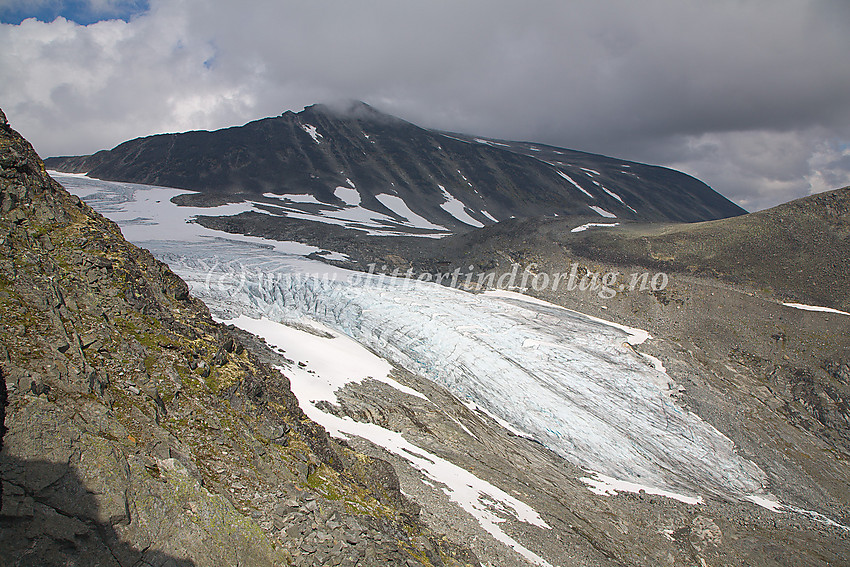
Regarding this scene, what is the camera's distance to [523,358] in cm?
2697

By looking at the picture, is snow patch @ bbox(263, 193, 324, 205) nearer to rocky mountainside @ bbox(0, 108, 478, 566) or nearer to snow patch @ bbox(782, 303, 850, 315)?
snow patch @ bbox(782, 303, 850, 315)

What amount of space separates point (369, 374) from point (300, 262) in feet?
53.7

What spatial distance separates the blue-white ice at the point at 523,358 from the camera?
23.3 meters

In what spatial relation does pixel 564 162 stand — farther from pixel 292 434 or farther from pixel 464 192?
pixel 292 434

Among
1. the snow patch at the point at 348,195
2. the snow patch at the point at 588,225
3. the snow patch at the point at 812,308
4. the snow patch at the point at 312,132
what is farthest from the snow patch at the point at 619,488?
the snow patch at the point at 312,132

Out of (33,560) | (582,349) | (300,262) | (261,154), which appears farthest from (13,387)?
(261,154)

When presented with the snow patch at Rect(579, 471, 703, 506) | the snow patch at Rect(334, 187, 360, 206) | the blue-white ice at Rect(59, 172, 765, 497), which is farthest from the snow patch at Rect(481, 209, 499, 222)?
the snow patch at Rect(579, 471, 703, 506)

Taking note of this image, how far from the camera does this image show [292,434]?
894cm

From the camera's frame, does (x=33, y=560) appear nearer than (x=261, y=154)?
Yes

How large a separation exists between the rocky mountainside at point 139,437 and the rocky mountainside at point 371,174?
53210 mm

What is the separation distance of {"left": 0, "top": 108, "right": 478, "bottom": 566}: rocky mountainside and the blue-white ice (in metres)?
15.5

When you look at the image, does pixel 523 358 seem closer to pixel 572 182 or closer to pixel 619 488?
pixel 619 488

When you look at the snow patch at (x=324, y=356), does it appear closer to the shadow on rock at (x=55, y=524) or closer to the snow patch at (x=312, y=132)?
the shadow on rock at (x=55, y=524)

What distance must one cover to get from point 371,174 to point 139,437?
317 feet
